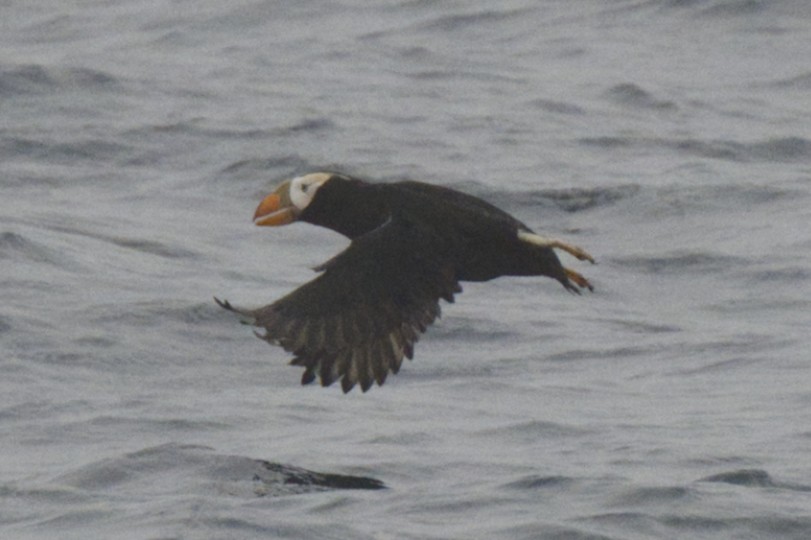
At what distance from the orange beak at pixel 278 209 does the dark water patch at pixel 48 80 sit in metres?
8.95

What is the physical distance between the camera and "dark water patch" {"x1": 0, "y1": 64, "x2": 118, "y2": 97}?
53.5 feet

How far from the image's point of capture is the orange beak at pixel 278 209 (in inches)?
289

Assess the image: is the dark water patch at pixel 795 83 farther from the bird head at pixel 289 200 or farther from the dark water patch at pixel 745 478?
the bird head at pixel 289 200

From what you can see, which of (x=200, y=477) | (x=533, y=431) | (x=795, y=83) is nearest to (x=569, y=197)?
(x=795, y=83)

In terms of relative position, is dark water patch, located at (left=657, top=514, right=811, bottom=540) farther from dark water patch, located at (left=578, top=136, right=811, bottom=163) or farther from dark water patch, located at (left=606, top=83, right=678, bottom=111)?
dark water patch, located at (left=606, top=83, right=678, bottom=111)

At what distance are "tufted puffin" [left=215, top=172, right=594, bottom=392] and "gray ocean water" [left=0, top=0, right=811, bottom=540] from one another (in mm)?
635

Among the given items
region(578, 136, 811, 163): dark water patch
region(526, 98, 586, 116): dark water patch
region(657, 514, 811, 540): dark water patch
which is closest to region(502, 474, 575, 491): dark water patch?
region(657, 514, 811, 540): dark water patch

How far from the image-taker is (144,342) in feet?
33.6

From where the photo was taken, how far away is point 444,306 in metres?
10.8

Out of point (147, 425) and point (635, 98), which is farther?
point (635, 98)

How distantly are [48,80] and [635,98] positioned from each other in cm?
442

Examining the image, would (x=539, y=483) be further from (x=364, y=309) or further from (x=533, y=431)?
(x=364, y=309)

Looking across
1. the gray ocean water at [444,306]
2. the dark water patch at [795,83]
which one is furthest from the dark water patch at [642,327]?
the dark water patch at [795,83]

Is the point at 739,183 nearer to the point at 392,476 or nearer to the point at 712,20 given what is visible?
the point at 712,20
